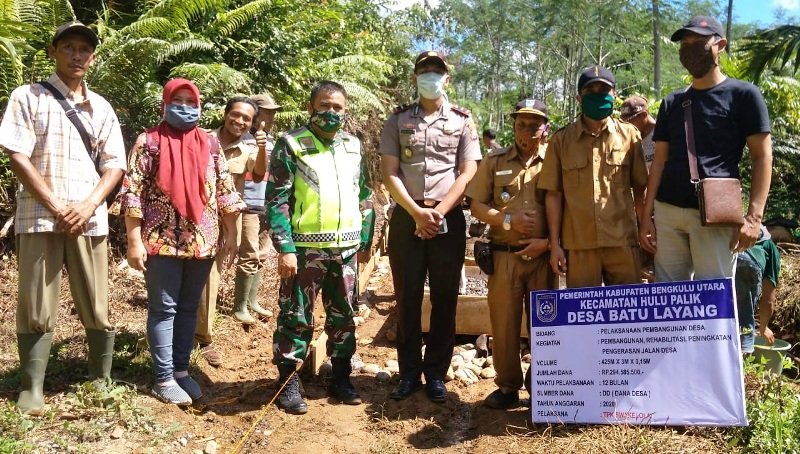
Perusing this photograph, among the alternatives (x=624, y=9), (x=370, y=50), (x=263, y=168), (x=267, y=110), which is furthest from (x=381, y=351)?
(x=624, y=9)

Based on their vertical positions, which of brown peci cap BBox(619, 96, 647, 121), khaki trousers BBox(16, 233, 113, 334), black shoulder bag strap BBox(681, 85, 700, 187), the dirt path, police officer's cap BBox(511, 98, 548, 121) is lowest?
the dirt path

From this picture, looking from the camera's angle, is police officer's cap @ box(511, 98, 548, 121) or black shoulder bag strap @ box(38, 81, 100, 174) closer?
black shoulder bag strap @ box(38, 81, 100, 174)

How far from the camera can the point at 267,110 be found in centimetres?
600

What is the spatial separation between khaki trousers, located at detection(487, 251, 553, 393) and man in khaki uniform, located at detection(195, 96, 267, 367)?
2.12 m

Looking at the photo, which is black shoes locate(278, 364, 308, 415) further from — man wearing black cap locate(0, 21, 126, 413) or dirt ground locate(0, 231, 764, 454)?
man wearing black cap locate(0, 21, 126, 413)

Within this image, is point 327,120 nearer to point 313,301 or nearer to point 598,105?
point 313,301

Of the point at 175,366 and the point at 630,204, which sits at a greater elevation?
the point at 630,204

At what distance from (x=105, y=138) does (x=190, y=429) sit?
5.99 feet

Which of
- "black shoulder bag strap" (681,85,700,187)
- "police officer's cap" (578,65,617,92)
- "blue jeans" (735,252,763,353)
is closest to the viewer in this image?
"black shoulder bag strap" (681,85,700,187)

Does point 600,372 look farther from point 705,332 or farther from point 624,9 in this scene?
point 624,9

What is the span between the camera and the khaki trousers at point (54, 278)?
12.0 feet

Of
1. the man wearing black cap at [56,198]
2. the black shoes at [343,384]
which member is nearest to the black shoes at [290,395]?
the black shoes at [343,384]

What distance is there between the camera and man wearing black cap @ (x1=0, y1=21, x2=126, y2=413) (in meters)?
3.64

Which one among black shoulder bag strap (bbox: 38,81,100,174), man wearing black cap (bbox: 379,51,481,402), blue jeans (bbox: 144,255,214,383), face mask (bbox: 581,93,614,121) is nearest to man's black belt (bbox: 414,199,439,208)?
man wearing black cap (bbox: 379,51,481,402)
